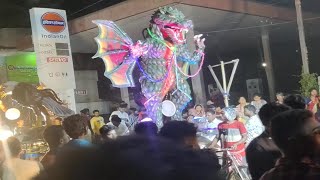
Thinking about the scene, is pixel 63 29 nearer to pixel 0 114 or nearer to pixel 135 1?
pixel 135 1

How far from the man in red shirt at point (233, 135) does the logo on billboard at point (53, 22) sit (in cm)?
484

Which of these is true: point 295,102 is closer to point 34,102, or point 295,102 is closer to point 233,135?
point 233,135

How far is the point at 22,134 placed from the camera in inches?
259

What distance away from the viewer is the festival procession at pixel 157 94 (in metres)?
0.95

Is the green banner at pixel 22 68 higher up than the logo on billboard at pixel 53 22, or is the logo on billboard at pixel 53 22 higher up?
the logo on billboard at pixel 53 22

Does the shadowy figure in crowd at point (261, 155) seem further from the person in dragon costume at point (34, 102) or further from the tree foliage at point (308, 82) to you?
the tree foliage at point (308, 82)

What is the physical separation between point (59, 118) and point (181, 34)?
3999mm

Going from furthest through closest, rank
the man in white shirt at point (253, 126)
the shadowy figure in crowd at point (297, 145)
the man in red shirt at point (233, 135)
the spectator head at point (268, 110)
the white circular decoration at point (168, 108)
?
the white circular decoration at point (168, 108) → the man in white shirt at point (253, 126) → the man in red shirt at point (233, 135) → the spectator head at point (268, 110) → the shadowy figure in crowd at point (297, 145)

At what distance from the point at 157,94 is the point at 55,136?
237 inches

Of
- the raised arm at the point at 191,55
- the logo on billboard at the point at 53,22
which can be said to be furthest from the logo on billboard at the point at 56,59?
the raised arm at the point at 191,55

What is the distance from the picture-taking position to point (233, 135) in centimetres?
728

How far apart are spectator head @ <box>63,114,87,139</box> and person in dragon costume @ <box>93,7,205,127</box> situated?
5566 mm

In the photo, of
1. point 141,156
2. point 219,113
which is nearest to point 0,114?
point 219,113

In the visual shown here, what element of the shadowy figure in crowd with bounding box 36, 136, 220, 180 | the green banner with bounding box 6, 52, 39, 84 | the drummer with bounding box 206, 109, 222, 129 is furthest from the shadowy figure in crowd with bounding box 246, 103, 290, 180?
the green banner with bounding box 6, 52, 39, 84
